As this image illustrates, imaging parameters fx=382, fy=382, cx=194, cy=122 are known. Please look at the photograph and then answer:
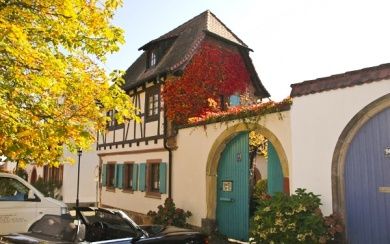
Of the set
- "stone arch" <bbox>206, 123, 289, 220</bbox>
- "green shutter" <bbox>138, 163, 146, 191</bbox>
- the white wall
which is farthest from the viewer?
"green shutter" <bbox>138, 163, 146, 191</bbox>

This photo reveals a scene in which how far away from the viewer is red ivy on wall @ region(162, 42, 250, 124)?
46.4 ft

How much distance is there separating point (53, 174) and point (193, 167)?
2018 cm

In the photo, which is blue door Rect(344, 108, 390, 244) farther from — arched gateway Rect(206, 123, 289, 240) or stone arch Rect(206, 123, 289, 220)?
stone arch Rect(206, 123, 289, 220)

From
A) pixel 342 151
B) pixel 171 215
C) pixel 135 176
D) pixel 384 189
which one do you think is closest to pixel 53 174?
pixel 135 176

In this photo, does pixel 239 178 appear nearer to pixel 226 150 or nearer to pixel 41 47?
pixel 226 150

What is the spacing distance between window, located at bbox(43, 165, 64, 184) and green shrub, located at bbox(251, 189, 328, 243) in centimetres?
2247

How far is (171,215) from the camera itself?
12.5 metres

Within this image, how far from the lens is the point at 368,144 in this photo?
6934 mm

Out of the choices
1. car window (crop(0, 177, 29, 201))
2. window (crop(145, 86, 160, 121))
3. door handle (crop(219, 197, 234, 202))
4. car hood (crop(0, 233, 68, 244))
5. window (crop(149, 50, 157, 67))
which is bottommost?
car hood (crop(0, 233, 68, 244))

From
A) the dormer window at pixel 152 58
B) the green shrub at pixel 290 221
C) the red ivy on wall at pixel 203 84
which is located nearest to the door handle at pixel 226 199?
the green shrub at pixel 290 221

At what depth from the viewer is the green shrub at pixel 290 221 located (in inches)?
264

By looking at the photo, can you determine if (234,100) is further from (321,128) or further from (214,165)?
(321,128)

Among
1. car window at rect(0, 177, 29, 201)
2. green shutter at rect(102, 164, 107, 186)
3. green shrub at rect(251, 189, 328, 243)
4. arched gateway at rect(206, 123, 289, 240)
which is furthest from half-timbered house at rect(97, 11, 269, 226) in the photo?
green shrub at rect(251, 189, 328, 243)

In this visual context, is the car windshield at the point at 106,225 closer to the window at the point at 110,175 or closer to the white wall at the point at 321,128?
the white wall at the point at 321,128
